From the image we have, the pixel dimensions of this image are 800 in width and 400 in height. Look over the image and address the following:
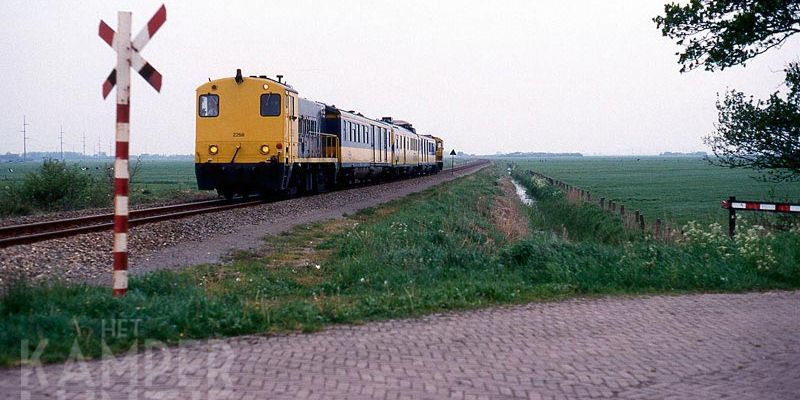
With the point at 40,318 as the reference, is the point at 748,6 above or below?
above

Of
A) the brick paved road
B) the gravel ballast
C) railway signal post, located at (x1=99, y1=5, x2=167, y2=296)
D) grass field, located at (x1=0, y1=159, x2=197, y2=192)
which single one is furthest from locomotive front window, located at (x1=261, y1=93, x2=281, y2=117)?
the brick paved road

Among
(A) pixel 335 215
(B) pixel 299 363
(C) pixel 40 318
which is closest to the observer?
(B) pixel 299 363

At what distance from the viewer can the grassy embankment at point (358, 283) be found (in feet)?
20.6

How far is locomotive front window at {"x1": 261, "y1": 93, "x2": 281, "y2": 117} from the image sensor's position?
2231cm

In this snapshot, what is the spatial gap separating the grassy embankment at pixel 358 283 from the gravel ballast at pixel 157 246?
2.53 feet

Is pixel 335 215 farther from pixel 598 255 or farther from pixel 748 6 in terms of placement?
pixel 748 6

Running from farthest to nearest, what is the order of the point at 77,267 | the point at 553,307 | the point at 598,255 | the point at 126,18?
the point at 598,255, the point at 77,267, the point at 553,307, the point at 126,18

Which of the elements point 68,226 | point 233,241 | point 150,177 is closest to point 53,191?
point 68,226

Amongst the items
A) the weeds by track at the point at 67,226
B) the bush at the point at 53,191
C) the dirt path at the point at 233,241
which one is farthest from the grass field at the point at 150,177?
the dirt path at the point at 233,241

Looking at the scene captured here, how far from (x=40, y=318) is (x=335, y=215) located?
14090 mm

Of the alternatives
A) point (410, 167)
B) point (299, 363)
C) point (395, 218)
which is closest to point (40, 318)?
point (299, 363)

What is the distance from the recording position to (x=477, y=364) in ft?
18.2

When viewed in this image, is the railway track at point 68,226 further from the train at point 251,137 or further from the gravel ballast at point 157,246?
the train at point 251,137

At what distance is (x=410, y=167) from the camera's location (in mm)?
54406
